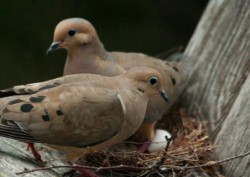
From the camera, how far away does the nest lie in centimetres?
421

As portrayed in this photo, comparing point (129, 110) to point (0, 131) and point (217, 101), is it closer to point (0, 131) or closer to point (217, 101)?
point (0, 131)

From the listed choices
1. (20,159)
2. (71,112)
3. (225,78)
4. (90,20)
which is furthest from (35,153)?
(90,20)

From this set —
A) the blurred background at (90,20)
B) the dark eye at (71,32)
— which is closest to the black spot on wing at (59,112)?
the dark eye at (71,32)

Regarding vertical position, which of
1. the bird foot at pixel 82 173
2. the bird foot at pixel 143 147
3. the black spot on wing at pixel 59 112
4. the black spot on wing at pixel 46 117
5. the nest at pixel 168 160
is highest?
the black spot on wing at pixel 59 112

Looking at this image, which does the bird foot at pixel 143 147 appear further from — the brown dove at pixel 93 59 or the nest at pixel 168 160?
the nest at pixel 168 160

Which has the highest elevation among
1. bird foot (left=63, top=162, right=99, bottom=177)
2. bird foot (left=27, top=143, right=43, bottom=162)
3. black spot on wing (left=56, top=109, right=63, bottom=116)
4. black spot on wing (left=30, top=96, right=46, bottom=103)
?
black spot on wing (left=30, top=96, right=46, bottom=103)

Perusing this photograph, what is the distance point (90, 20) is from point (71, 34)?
2342 millimetres

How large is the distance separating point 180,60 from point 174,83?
392 millimetres

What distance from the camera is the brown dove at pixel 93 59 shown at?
4879mm

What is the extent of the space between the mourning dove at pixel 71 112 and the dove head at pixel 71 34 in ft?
2.03

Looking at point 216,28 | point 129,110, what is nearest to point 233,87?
Result: point 216,28

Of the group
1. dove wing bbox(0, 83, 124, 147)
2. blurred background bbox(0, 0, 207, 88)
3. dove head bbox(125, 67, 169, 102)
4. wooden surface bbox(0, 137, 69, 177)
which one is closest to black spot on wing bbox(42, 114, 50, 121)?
dove wing bbox(0, 83, 124, 147)

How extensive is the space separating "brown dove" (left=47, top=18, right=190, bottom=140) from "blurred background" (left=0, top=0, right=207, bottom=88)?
164 centimetres

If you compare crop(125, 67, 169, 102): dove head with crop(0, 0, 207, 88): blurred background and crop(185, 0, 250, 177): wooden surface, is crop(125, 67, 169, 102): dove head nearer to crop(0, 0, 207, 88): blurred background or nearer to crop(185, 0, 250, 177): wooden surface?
crop(185, 0, 250, 177): wooden surface
